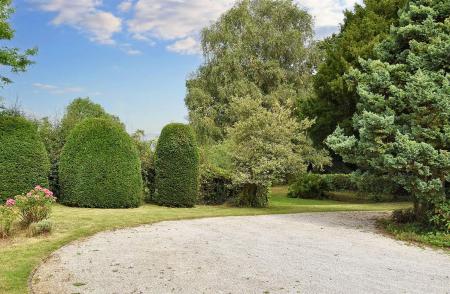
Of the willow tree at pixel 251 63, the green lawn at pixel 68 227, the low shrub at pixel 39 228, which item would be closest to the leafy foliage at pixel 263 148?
the green lawn at pixel 68 227

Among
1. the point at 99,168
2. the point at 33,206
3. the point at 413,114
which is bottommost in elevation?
the point at 33,206

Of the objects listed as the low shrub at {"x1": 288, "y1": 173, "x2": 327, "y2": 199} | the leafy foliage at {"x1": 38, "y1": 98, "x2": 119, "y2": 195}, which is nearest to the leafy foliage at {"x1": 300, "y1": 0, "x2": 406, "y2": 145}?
the low shrub at {"x1": 288, "y1": 173, "x2": 327, "y2": 199}

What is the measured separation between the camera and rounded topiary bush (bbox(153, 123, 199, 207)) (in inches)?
599

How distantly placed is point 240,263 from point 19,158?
9.01m

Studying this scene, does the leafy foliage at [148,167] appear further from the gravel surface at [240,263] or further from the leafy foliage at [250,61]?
the leafy foliage at [250,61]

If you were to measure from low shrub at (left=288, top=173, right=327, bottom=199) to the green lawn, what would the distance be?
8.78 metres

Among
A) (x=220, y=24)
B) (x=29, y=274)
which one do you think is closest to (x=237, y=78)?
(x=220, y=24)

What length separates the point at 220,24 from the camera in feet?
110

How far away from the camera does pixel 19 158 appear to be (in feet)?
44.5

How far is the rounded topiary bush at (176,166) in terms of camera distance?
599 inches

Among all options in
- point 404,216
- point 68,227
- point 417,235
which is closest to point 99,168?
point 68,227

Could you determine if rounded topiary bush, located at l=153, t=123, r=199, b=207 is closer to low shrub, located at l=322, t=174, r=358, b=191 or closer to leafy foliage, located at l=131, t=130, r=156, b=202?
leafy foliage, located at l=131, t=130, r=156, b=202

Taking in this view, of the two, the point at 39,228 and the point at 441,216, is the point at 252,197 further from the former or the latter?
the point at 39,228

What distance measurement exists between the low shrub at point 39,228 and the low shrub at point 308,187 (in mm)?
17425
